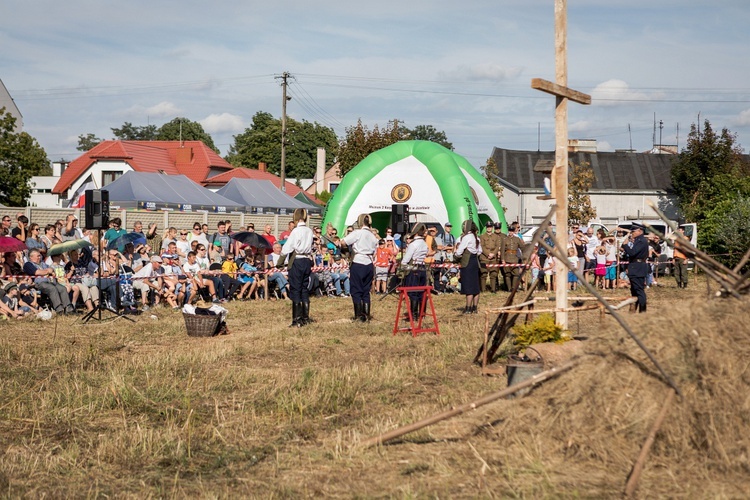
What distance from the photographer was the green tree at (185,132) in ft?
352

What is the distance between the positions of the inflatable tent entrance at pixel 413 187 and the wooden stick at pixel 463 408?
22019 millimetres

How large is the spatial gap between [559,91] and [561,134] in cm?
49

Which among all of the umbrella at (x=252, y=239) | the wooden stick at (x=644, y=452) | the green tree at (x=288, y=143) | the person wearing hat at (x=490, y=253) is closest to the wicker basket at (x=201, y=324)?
the umbrella at (x=252, y=239)

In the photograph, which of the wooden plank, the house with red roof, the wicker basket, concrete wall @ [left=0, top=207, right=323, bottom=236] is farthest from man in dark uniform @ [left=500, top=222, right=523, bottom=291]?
the house with red roof

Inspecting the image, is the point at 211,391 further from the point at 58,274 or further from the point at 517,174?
the point at 517,174

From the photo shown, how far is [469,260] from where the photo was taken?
677 inches

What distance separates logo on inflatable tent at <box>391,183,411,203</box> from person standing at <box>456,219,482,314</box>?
12887 millimetres

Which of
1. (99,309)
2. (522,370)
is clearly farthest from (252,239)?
(522,370)

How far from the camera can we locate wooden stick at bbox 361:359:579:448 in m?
7.09

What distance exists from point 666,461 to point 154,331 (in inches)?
397

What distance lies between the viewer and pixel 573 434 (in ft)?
23.0

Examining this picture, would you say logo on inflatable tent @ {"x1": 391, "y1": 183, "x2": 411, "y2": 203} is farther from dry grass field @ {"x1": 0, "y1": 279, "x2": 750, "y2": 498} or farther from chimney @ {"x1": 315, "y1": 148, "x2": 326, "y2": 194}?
chimney @ {"x1": 315, "y1": 148, "x2": 326, "y2": 194}

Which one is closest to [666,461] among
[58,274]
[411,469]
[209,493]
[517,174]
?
[411,469]

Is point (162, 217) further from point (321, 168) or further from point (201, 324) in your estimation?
point (321, 168)
